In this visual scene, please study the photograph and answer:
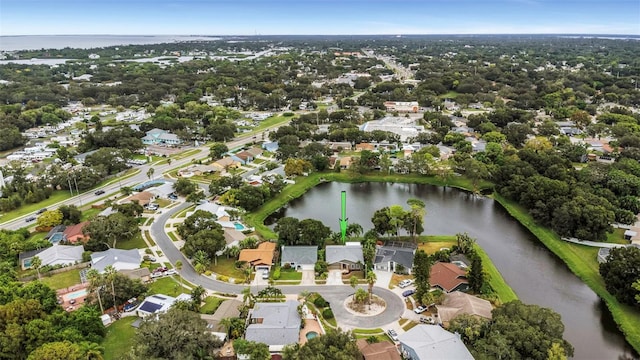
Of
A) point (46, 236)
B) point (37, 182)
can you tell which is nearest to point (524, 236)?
point (46, 236)

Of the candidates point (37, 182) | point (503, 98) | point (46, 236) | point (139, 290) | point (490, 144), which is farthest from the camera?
point (503, 98)

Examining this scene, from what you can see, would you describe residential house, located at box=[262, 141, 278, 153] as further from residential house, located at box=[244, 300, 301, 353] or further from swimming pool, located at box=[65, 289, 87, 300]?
residential house, located at box=[244, 300, 301, 353]

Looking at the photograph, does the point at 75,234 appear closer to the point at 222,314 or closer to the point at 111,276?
the point at 111,276

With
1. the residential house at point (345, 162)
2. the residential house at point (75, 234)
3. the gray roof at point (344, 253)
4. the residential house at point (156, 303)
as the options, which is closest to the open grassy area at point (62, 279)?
the residential house at point (75, 234)

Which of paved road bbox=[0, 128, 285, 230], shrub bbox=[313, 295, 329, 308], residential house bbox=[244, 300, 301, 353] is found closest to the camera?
residential house bbox=[244, 300, 301, 353]

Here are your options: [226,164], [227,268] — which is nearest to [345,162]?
[226,164]

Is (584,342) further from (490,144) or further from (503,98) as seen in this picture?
(503,98)

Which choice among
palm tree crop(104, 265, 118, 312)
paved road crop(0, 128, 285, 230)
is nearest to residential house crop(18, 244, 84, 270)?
palm tree crop(104, 265, 118, 312)
